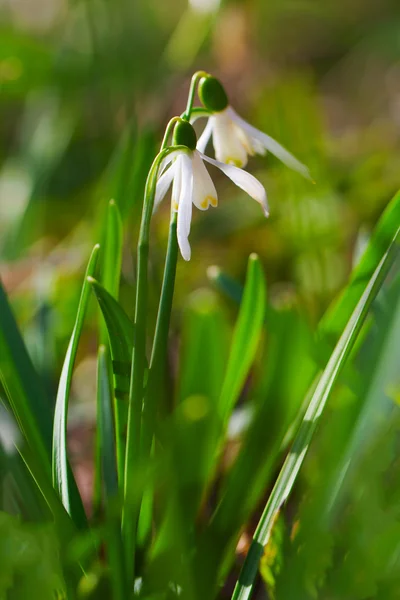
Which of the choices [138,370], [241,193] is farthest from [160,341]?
[241,193]

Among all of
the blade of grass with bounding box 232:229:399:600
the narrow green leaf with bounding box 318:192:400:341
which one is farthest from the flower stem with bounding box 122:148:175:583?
the narrow green leaf with bounding box 318:192:400:341

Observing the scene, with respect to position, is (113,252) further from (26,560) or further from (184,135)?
(26,560)

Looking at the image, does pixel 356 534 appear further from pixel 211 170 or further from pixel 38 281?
pixel 211 170

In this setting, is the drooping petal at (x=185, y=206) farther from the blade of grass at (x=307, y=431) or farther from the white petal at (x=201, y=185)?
the blade of grass at (x=307, y=431)

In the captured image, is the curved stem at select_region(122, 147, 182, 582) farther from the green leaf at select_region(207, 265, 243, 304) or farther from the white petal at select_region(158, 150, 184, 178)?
the green leaf at select_region(207, 265, 243, 304)

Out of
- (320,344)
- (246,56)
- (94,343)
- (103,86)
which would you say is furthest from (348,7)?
(320,344)

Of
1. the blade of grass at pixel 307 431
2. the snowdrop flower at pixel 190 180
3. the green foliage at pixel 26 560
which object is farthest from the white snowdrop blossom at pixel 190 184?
the green foliage at pixel 26 560
